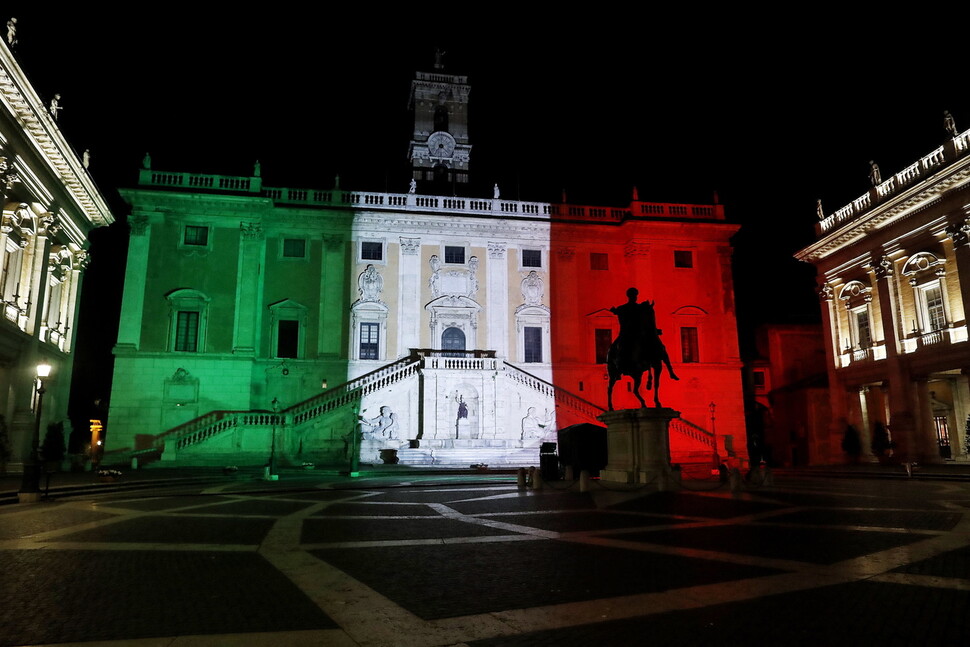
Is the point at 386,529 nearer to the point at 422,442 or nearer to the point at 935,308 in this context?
the point at 422,442

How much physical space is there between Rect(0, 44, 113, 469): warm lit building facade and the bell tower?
25.9 meters

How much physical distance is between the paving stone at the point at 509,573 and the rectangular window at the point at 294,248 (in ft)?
111

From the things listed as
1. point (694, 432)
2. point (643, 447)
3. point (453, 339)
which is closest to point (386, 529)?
point (643, 447)

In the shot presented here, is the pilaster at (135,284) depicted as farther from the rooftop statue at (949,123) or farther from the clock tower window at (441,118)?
the rooftop statue at (949,123)

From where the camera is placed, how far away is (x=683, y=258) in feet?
144

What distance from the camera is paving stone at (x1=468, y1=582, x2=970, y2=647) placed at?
4555mm

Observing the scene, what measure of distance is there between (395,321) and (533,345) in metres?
9.14

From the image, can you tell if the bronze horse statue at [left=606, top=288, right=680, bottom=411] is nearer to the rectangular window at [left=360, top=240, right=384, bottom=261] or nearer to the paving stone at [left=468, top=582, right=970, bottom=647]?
the paving stone at [left=468, top=582, right=970, bottom=647]

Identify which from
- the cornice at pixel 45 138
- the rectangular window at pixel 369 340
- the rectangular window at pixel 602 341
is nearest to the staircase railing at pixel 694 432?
the rectangular window at pixel 602 341

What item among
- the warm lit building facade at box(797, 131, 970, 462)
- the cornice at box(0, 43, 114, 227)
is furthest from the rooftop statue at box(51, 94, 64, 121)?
the warm lit building facade at box(797, 131, 970, 462)

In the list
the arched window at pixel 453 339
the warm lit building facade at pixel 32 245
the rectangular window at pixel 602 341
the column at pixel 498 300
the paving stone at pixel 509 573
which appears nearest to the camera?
the paving stone at pixel 509 573

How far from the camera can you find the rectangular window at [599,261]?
43.3m

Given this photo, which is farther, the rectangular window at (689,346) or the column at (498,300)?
the rectangular window at (689,346)

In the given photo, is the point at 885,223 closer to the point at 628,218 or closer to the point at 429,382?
the point at 628,218
